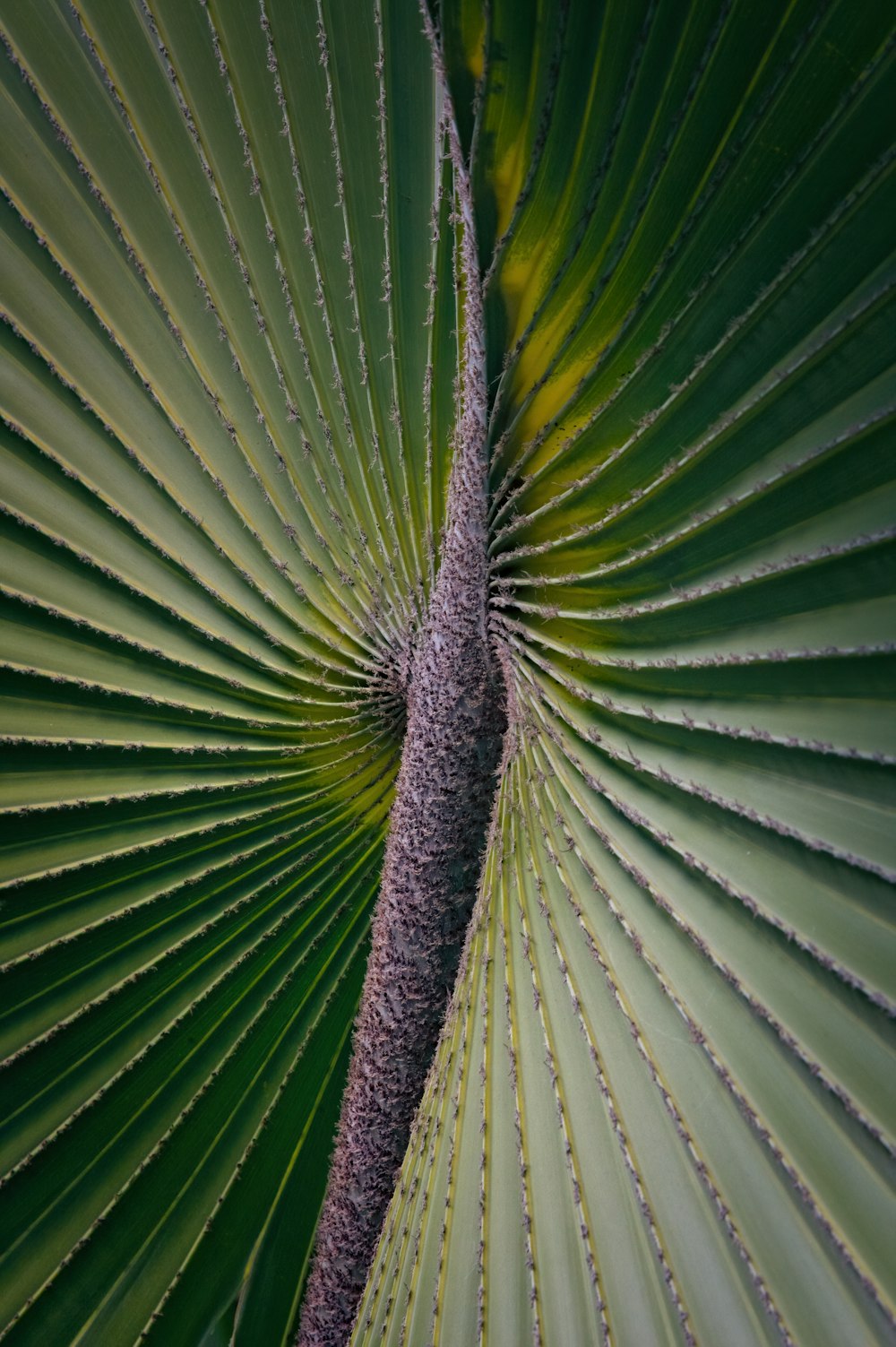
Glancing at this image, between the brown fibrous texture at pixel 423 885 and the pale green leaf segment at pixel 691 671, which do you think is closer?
the pale green leaf segment at pixel 691 671

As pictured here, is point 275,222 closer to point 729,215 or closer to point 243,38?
point 243,38

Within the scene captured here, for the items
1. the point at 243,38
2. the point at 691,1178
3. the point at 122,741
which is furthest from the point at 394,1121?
the point at 243,38

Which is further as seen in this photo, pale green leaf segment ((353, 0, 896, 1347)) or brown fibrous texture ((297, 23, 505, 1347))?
brown fibrous texture ((297, 23, 505, 1347))

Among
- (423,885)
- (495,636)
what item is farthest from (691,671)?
(423,885)

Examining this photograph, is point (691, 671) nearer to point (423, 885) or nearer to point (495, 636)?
point (495, 636)

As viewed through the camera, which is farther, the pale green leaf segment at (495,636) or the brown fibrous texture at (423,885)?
the brown fibrous texture at (423,885)
